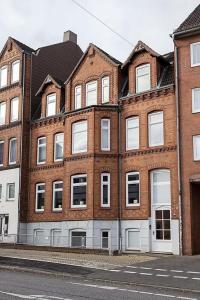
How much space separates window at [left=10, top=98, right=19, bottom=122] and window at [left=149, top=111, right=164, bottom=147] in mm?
12082

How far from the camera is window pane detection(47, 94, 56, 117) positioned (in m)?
Result: 34.2

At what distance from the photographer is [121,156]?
29.2 m

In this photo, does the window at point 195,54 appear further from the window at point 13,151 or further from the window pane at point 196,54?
the window at point 13,151

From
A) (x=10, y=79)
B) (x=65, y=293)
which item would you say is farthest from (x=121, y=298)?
(x=10, y=79)

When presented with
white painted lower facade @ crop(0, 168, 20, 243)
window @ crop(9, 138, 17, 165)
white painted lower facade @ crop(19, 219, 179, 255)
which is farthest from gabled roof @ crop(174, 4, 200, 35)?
white painted lower facade @ crop(0, 168, 20, 243)

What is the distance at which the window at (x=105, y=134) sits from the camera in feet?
96.7

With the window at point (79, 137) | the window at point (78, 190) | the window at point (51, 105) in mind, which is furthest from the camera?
the window at point (51, 105)

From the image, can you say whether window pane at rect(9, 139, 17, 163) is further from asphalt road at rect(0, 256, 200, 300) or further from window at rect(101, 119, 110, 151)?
asphalt road at rect(0, 256, 200, 300)

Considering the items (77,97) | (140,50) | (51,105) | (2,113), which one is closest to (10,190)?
(2,113)

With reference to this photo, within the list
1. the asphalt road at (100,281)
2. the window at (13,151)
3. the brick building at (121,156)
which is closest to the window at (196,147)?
the brick building at (121,156)

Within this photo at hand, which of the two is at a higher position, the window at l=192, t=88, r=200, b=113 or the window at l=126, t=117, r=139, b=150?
the window at l=192, t=88, r=200, b=113

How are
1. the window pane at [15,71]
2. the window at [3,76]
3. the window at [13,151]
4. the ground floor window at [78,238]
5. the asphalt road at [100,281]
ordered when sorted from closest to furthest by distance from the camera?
the asphalt road at [100,281] → the ground floor window at [78,238] → the window at [13,151] → the window pane at [15,71] → the window at [3,76]

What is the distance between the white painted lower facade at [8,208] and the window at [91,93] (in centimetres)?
766

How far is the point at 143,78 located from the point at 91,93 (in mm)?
4059
